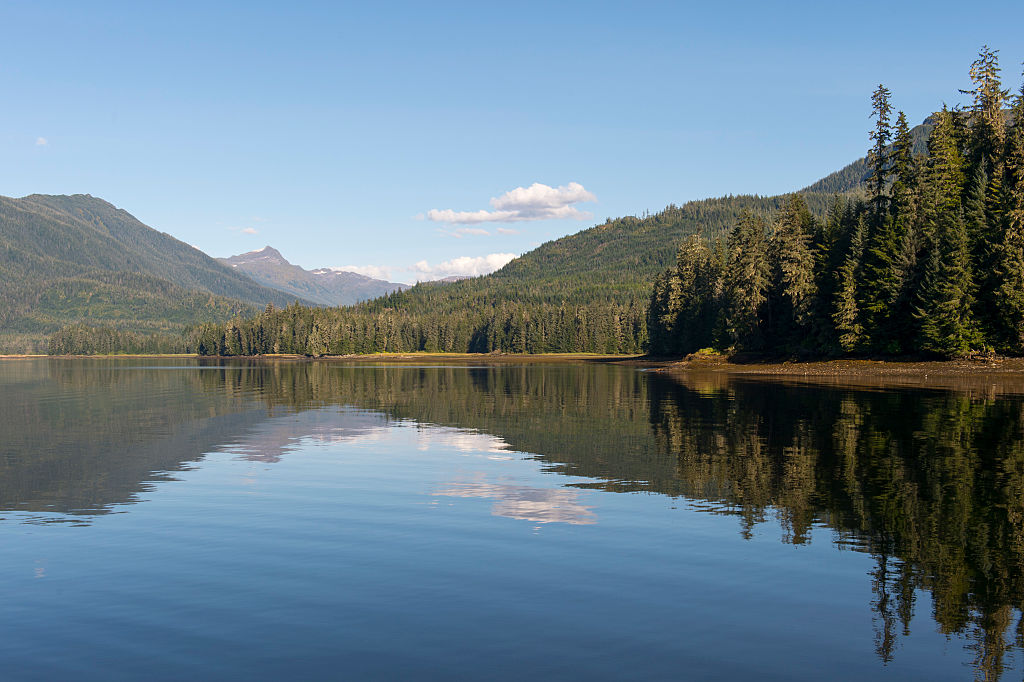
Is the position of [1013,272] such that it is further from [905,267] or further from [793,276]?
[793,276]

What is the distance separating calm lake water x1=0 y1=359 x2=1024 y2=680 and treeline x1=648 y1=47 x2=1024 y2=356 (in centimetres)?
5345

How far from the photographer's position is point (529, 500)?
75.9 ft

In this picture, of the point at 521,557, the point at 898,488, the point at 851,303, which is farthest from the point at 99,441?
the point at 851,303

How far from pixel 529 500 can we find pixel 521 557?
6368 millimetres

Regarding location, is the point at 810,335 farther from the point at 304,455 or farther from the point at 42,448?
the point at 42,448

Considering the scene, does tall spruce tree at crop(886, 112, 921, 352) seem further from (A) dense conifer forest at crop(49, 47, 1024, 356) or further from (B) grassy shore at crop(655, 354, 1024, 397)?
(B) grassy shore at crop(655, 354, 1024, 397)

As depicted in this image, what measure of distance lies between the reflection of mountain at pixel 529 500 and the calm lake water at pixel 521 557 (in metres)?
0.14

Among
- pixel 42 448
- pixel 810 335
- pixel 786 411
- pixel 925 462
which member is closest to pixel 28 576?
pixel 42 448

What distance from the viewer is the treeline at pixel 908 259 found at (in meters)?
83.5

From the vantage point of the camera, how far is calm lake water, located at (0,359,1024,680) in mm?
11461

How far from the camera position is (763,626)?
12.4 meters

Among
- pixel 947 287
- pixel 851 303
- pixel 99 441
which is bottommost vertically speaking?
pixel 99 441

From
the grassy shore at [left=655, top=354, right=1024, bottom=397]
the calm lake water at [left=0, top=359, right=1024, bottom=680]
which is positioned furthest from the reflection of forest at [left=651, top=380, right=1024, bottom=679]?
the grassy shore at [left=655, top=354, right=1024, bottom=397]

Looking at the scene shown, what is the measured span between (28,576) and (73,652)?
505cm
